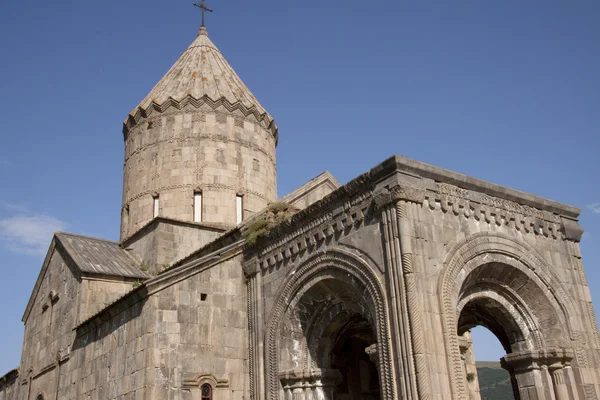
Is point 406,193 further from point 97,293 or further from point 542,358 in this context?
point 97,293

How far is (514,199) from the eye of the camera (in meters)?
10.1

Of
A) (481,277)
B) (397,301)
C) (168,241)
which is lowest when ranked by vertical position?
(397,301)

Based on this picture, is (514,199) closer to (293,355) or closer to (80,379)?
(293,355)

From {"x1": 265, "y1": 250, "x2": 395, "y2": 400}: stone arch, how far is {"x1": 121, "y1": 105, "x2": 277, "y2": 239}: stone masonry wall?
522 cm

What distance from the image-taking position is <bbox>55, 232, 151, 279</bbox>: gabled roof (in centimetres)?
1383

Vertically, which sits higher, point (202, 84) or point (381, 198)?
point (202, 84)

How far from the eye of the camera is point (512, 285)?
33.0 ft

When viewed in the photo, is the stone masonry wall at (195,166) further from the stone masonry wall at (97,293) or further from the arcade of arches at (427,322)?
the arcade of arches at (427,322)

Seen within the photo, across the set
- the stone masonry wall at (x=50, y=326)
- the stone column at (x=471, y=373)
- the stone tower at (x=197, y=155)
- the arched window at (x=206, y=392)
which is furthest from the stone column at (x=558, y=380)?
the stone masonry wall at (x=50, y=326)

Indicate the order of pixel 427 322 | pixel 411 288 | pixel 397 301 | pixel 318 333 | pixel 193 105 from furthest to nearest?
1. pixel 193 105
2. pixel 318 333
3. pixel 397 301
4. pixel 411 288
5. pixel 427 322

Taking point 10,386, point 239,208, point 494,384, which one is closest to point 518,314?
point 239,208

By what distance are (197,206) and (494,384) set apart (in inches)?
2242

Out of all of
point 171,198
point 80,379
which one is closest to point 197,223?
point 171,198

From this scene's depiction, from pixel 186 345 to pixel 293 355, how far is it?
184 cm
